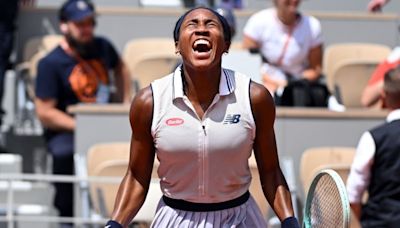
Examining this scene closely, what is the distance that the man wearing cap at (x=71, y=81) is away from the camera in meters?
8.38

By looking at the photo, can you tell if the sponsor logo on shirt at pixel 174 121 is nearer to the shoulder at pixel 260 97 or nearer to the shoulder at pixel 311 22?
the shoulder at pixel 260 97

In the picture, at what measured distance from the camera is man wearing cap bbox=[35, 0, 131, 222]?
8.38 metres

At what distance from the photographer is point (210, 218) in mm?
4852

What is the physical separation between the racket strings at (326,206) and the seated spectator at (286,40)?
14.6 ft

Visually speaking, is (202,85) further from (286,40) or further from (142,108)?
(286,40)

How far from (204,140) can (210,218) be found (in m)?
0.32

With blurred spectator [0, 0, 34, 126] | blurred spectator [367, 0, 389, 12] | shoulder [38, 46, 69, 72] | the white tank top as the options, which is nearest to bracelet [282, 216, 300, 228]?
the white tank top

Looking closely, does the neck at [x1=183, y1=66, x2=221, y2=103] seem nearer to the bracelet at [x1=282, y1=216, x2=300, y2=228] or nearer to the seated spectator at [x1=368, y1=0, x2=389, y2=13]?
the bracelet at [x1=282, y1=216, x2=300, y2=228]

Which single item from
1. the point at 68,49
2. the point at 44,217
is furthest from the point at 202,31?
the point at 68,49

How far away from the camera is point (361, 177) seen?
657cm

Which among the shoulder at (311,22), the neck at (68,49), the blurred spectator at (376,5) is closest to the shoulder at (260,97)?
the neck at (68,49)

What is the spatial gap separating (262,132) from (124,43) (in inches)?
218

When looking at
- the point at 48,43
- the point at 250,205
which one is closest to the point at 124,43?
the point at 48,43

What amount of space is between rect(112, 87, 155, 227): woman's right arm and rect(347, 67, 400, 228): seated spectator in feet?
6.01
